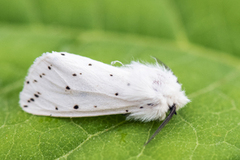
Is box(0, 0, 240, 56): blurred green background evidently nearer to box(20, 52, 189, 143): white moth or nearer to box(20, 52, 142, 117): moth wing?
box(20, 52, 189, 143): white moth

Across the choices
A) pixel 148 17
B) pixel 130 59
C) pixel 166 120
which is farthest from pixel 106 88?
pixel 148 17

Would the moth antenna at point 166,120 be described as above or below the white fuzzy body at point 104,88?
below

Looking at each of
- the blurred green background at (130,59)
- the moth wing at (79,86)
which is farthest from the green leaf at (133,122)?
the moth wing at (79,86)

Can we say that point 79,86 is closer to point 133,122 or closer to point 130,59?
point 133,122

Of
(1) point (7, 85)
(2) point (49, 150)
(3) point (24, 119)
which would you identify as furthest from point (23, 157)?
(1) point (7, 85)

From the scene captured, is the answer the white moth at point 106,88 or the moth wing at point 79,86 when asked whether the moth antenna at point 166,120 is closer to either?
the white moth at point 106,88

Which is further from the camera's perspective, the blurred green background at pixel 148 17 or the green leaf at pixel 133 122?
the blurred green background at pixel 148 17
